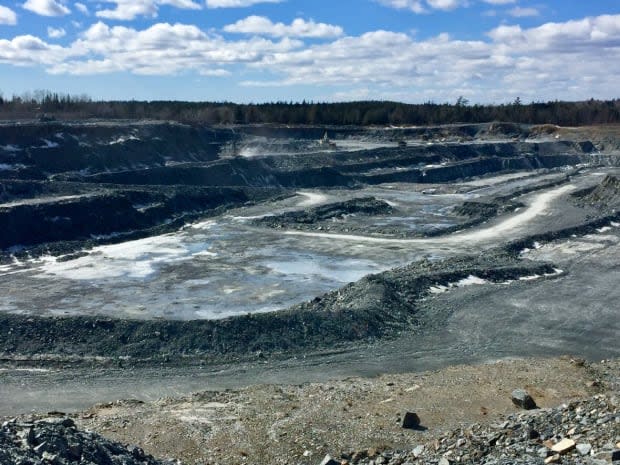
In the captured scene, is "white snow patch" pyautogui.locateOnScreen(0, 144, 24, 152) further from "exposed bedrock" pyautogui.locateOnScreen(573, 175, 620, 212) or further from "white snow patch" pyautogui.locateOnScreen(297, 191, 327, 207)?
"exposed bedrock" pyautogui.locateOnScreen(573, 175, 620, 212)

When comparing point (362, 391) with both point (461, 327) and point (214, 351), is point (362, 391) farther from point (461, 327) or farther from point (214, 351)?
point (461, 327)

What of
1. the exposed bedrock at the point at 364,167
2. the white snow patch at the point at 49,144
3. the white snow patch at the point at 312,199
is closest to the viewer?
the white snow patch at the point at 312,199

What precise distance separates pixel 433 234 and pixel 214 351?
805 inches

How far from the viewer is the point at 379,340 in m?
22.1

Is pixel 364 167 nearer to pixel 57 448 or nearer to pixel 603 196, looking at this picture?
pixel 603 196

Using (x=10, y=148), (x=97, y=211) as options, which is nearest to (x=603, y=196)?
(x=97, y=211)

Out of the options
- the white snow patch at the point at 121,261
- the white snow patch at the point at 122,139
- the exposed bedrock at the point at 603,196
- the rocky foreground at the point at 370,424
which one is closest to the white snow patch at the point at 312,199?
the white snow patch at the point at 121,261

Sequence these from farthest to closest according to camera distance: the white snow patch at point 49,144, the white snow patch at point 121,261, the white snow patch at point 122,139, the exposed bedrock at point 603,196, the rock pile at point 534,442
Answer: the white snow patch at point 122,139 < the white snow patch at point 49,144 < the exposed bedrock at point 603,196 < the white snow patch at point 121,261 < the rock pile at point 534,442

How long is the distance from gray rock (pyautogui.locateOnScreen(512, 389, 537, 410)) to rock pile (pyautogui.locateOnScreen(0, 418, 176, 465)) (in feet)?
27.4

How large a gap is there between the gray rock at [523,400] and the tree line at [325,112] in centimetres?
6488

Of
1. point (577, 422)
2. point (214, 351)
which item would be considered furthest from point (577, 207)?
point (577, 422)

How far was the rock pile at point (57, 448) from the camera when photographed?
10.2m

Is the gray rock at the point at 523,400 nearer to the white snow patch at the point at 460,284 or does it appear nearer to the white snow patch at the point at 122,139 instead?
the white snow patch at the point at 460,284

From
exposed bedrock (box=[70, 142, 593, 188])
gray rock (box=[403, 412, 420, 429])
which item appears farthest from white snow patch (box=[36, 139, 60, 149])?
gray rock (box=[403, 412, 420, 429])
